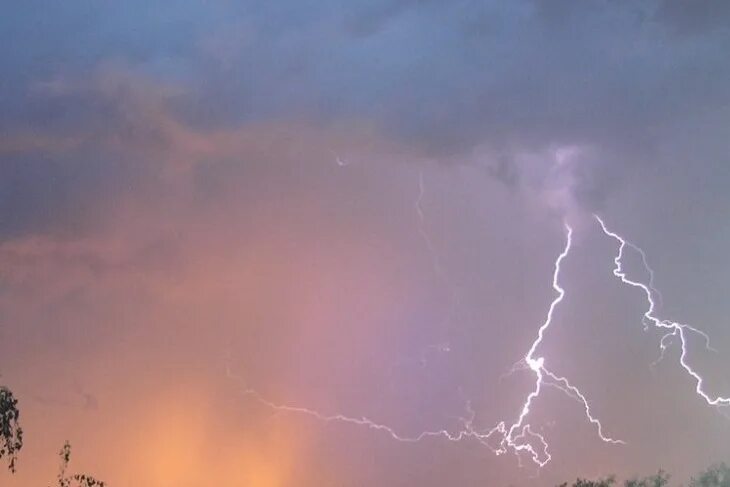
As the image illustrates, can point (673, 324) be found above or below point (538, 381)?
above

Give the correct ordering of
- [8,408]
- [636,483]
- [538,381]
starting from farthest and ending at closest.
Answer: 1. [538,381]
2. [636,483]
3. [8,408]

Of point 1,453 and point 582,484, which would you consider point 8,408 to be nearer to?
point 1,453

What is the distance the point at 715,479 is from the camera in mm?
34031

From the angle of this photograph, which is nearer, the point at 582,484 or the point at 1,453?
the point at 1,453

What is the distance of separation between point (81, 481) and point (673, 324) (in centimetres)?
3282

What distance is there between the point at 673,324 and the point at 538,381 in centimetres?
768

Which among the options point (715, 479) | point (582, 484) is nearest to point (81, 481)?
point (582, 484)

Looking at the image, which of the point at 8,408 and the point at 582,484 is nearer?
the point at 8,408

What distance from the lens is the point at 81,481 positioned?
22250 mm

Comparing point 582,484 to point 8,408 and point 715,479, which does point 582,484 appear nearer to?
point 715,479

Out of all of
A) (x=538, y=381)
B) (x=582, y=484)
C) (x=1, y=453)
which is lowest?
(x=1, y=453)

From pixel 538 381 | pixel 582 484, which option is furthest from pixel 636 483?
pixel 538 381

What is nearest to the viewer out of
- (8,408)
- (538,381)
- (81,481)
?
(8,408)

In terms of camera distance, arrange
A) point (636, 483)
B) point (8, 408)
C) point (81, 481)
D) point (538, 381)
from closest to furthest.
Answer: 1. point (8, 408)
2. point (81, 481)
3. point (636, 483)
4. point (538, 381)
